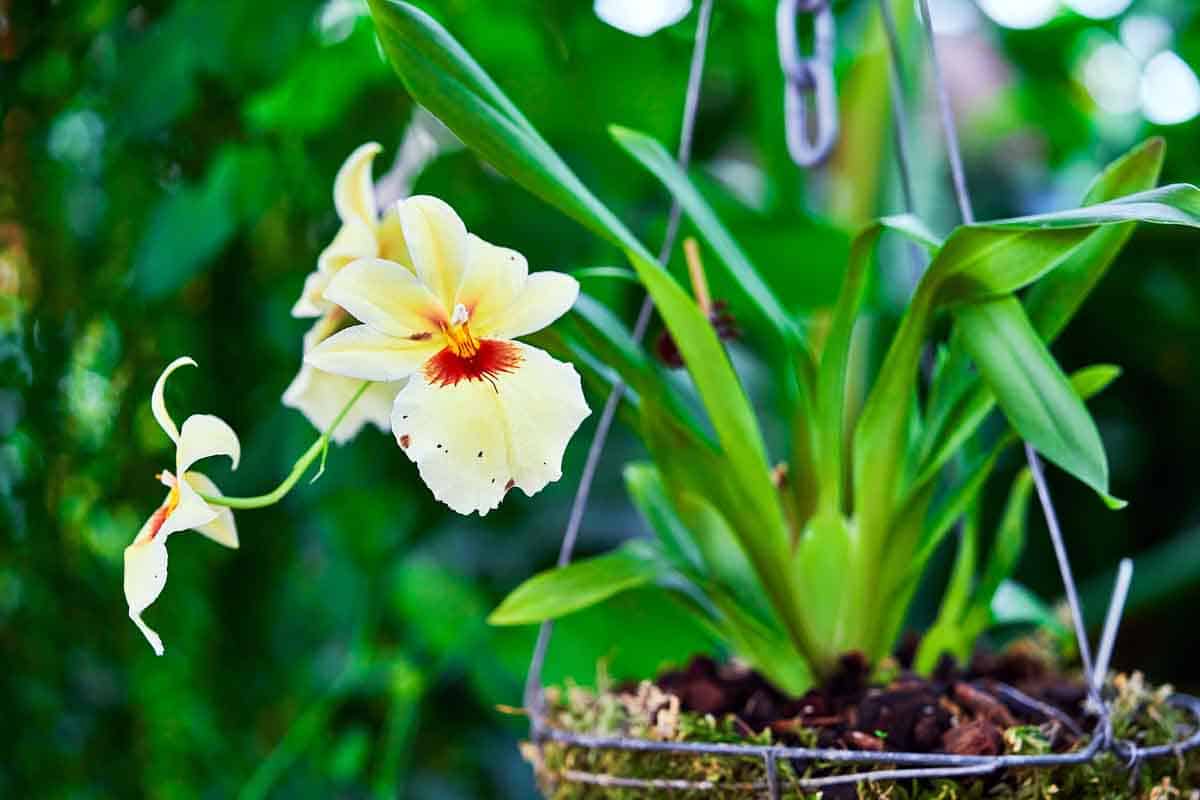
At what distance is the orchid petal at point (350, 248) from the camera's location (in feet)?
1.95

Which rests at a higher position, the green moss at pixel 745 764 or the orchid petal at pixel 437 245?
the orchid petal at pixel 437 245

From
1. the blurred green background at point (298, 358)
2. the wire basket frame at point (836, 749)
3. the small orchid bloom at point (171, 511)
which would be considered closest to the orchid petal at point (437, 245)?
the small orchid bloom at point (171, 511)

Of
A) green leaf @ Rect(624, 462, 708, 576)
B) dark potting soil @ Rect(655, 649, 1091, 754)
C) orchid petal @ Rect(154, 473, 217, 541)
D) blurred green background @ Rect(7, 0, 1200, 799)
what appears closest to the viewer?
orchid petal @ Rect(154, 473, 217, 541)

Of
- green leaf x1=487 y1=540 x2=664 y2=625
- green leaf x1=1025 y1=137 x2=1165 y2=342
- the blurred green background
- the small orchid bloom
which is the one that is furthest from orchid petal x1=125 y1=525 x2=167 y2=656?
the blurred green background

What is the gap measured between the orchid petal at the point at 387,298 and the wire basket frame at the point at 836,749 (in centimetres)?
22

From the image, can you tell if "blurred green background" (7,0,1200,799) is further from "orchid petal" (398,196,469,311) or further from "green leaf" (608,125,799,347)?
"orchid petal" (398,196,469,311)

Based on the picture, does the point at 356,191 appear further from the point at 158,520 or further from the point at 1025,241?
the point at 1025,241

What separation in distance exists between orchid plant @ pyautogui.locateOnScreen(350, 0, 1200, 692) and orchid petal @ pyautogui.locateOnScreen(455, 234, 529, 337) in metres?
0.09

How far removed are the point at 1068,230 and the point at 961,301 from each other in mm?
81

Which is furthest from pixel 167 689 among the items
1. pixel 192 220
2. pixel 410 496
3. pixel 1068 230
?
pixel 1068 230

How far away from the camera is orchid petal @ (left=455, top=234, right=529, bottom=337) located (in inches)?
18.2

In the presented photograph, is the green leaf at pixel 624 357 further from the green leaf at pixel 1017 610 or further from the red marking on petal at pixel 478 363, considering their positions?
the green leaf at pixel 1017 610

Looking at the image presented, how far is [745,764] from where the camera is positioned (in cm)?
55

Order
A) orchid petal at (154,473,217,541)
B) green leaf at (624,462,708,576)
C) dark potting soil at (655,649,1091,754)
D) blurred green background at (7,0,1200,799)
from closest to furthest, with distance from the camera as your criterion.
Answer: orchid petal at (154,473,217,541), dark potting soil at (655,649,1091,754), green leaf at (624,462,708,576), blurred green background at (7,0,1200,799)
